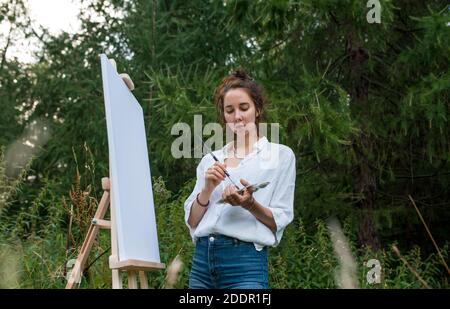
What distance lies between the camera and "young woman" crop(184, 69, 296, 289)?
2674 millimetres

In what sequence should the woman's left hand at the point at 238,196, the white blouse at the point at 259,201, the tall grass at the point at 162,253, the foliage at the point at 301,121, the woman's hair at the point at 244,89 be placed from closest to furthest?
the woman's left hand at the point at 238,196 → the white blouse at the point at 259,201 → the woman's hair at the point at 244,89 → the tall grass at the point at 162,253 → the foliage at the point at 301,121

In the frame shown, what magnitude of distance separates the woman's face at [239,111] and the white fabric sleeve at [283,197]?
161mm

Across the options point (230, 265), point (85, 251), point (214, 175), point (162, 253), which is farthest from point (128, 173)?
point (162, 253)

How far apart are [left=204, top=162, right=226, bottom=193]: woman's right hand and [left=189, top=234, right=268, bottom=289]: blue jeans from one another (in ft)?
0.53

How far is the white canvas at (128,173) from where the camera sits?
2805 mm

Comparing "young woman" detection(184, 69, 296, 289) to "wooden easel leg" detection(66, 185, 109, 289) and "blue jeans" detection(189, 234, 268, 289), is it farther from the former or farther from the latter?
"wooden easel leg" detection(66, 185, 109, 289)

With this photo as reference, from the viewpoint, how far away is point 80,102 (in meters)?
8.79

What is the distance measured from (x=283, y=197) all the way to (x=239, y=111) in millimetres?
304

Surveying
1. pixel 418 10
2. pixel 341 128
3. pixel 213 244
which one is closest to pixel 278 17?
pixel 341 128

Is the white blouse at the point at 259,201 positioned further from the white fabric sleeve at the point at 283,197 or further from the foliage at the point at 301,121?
the foliage at the point at 301,121

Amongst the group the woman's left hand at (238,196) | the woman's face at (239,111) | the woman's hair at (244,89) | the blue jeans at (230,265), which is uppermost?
the woman's hair at (244,89)

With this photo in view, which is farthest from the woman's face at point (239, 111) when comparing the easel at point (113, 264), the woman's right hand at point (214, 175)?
the easel at point (113, 264)

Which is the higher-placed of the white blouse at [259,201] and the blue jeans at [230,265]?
the white blouse at [259,201]
